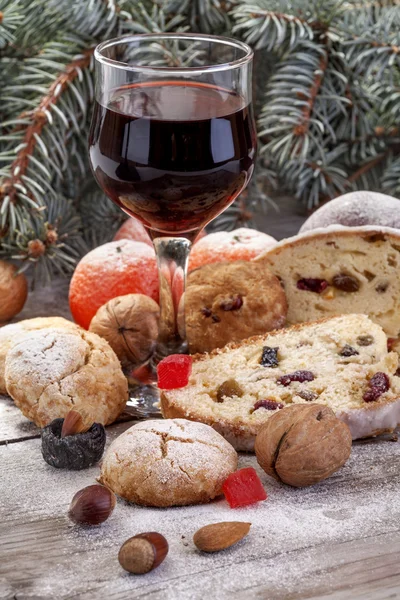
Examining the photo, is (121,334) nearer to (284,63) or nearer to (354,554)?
(354,554)

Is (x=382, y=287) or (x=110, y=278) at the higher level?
(x=382, y=287)

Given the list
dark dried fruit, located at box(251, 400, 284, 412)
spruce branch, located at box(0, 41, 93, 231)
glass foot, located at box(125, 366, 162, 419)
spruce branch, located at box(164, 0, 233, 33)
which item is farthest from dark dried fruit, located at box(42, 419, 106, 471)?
spruce branch, located at box(164, 0, 233, 33)

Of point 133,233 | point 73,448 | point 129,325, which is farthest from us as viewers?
point 133,233

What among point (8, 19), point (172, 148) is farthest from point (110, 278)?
point (8, 19)

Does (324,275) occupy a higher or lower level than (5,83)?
lower

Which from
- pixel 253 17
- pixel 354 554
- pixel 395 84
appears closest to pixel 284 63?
pixel 253 17

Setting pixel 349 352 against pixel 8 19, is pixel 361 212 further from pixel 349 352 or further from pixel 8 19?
pixel 8 19
